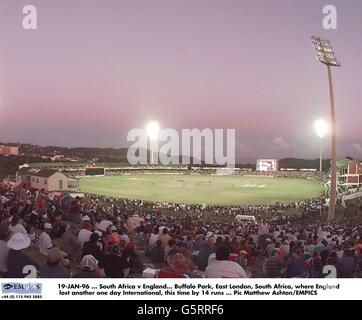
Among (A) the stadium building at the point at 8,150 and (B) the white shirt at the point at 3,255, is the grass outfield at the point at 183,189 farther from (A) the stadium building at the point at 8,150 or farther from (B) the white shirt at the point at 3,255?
(B) the white shirt at the point at 3,255

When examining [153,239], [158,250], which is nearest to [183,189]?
[153,239]

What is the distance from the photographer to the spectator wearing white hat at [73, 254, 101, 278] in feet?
12.0

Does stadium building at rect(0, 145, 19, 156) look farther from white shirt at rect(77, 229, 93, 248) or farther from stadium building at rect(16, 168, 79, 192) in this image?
white shirt at rect(77, 229, 93, 248)

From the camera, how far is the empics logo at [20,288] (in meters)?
3.86

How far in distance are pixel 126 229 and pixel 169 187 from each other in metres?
12.3

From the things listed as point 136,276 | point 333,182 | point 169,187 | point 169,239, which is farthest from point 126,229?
point 169,187

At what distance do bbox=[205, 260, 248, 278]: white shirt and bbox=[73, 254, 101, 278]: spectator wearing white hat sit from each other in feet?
3.07

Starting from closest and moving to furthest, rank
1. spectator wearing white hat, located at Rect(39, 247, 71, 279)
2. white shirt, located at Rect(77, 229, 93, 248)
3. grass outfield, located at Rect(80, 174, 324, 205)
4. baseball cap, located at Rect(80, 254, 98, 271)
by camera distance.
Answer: spectator wearing white hat, located at Rect(39, 247, 71, 279), baseball cap, located at Rect(80, 254, 98, 271), white shirt, located at Rect(77, 229, 93, 248), grass outfield, located at Rect(80, 174, 324, 205)

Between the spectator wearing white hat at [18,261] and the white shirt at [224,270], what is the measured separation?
1.48m

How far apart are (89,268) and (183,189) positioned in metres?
11.9

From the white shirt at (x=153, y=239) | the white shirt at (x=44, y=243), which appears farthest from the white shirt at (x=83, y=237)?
the white shirt at (x=153, y=239)

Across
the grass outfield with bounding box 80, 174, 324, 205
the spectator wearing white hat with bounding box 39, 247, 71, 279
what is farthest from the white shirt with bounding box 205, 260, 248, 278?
the grass outfield with bounding box 80, 174, 324, 205
